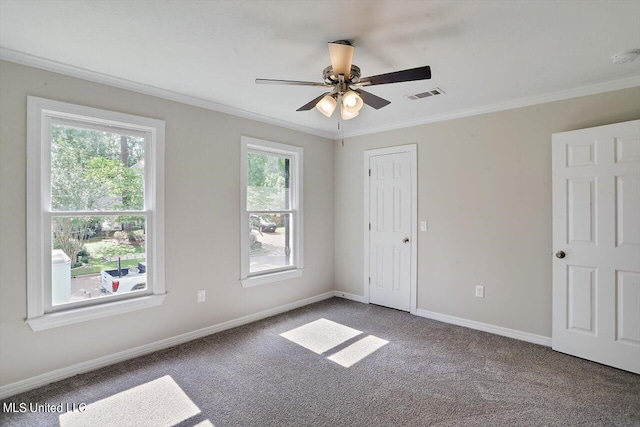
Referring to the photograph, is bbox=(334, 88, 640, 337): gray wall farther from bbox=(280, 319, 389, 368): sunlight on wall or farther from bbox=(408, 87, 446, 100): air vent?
bbox=(280, 319, 389, 368): sunlight on wall

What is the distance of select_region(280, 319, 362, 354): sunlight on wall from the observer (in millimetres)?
3195

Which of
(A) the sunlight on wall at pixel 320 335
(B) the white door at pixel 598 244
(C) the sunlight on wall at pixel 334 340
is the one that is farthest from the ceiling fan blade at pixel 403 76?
(A) the sunlight on wall at pixel 320 335

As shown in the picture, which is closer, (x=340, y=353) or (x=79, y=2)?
(x=79, y=2)

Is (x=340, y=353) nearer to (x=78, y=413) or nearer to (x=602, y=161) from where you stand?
(x=78, y=413)

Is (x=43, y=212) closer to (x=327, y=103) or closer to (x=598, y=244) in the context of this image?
(x=327, y=103)

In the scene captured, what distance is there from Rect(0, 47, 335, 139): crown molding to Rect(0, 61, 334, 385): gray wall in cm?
5

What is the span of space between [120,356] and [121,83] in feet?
7.89

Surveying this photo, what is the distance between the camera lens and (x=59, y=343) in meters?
2.54

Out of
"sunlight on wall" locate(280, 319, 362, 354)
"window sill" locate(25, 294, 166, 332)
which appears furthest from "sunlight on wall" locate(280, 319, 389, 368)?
"window sill" locate(25, 294, 166, 332)

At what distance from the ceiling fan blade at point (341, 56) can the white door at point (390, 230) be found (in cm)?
224

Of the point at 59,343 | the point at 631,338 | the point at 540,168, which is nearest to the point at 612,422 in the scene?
the point at 631,338

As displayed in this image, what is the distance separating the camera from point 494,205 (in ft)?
11.6

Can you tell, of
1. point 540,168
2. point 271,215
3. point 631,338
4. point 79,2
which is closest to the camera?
point 79,2

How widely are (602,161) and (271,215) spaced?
3.42 metres
